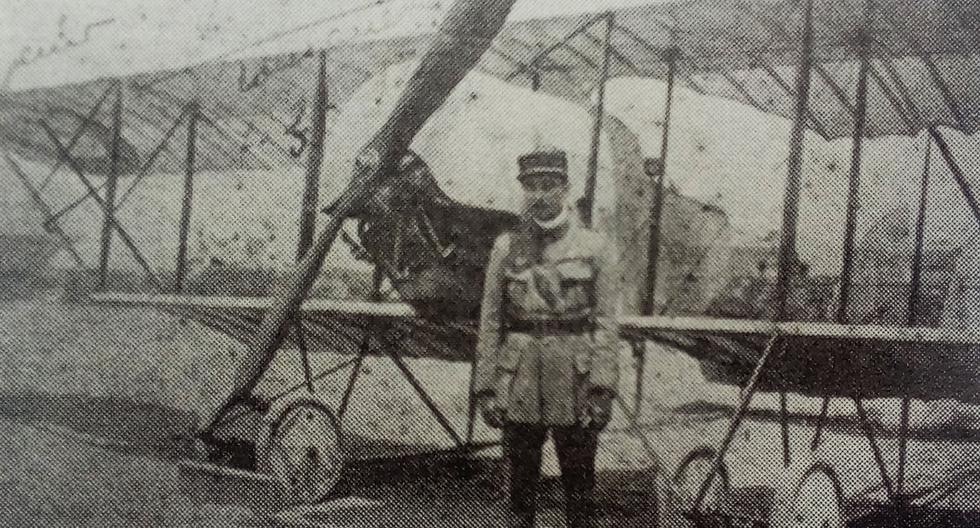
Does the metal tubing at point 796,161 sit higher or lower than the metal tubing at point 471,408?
higher

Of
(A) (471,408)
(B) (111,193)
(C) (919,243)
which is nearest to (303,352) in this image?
(A) (471,408)

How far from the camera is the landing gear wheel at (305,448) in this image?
3.00 meters

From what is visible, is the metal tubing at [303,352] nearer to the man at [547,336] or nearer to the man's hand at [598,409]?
the man at [547,336]

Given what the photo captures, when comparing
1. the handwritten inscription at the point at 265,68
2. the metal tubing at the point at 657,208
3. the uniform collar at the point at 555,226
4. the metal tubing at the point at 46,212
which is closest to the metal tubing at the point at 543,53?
the metal tubing at the point at 657,208

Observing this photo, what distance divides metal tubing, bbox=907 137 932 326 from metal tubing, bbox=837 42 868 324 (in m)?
0.23

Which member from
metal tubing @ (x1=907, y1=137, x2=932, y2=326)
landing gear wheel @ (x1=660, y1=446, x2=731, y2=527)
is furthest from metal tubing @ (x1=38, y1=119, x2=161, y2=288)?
metal tubing @ (x1=907, y1=137, x2=932, y2=326)

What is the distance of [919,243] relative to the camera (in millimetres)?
2553

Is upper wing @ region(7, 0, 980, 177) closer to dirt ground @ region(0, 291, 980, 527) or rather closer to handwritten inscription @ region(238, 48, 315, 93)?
handwritten inscription @ region(238, 48, 315, 93)

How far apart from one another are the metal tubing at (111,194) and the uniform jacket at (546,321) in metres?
2.07

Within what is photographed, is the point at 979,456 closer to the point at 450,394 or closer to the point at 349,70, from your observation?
the point at 450,394

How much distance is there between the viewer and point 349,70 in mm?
3021

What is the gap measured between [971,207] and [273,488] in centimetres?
296

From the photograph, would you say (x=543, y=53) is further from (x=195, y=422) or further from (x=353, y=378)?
(x=195, y=422)

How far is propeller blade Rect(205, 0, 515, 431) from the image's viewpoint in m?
2.80
